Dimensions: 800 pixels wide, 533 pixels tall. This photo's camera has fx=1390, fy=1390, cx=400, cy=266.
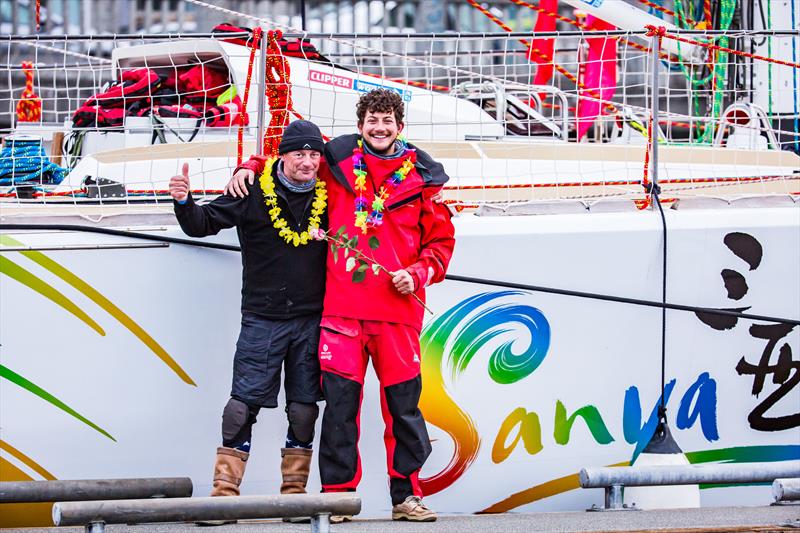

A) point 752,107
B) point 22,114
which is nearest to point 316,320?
point 752,107

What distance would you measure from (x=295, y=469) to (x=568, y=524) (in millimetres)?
1029

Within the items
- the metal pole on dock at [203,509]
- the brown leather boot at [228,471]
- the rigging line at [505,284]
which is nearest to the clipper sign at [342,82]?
the rigging line at [505,284]

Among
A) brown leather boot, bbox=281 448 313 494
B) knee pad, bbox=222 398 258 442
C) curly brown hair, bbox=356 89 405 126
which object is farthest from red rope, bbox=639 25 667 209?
knee pad, bbox=222 398 258 442

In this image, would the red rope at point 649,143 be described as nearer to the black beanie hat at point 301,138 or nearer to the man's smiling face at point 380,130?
the man's smiling face at point 380,130

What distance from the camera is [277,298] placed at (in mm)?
5129

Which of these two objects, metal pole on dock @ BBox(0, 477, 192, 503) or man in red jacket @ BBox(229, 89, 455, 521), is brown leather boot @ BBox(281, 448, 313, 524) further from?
metal pole on dock @ BBox(0, 477, 192, 503)

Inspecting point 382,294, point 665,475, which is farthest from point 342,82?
point 665,475

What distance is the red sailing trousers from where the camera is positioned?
5047 millimetres

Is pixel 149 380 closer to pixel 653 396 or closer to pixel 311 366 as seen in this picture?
pixel 311 366

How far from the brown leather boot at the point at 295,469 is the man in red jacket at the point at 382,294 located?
0.42ft

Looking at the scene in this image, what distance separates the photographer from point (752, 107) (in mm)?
7020

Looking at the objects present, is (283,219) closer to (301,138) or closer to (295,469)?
(301,138)

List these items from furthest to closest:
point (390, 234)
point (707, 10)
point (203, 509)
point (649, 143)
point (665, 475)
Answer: point (707, 10), point (649, 143), point (665, 475), point (390, 234), point (203, 509)

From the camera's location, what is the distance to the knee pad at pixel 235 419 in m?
5.11
